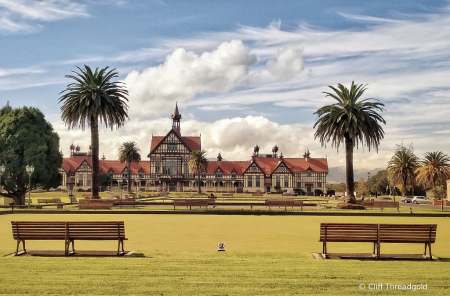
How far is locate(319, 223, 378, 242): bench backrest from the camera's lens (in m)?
13.1

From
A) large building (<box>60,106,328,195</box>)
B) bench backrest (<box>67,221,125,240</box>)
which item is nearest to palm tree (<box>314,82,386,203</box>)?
bench backrest (<box>67,221,125,240</box>)

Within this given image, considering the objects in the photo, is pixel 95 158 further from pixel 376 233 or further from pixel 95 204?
pixel 376 233

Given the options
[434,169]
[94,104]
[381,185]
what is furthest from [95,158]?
[381,185]

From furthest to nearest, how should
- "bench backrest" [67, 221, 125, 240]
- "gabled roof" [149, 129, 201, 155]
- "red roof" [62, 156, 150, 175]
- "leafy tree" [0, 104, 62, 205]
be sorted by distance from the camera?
"red roof" [62, 156, 150, 175]
"gabled roof" [149, 129, 201, 155]
"leafy tree" [0, 104, 62, 205]
"bench backrest" [67, 221, 125, 240]

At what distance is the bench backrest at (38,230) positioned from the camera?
13398mm

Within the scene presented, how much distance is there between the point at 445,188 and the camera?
3076 inches

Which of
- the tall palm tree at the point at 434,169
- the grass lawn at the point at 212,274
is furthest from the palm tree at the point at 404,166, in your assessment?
the grass lawn at the point at 212,274

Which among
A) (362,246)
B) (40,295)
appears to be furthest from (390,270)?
(40,295)

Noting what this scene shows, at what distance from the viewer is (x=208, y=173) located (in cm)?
10750

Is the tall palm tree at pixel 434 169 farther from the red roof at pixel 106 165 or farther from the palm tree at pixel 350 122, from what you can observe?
the red roof at pixel 106 165

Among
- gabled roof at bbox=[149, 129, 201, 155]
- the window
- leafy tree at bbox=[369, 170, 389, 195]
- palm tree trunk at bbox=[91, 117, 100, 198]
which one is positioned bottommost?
leafy tree at bbox=[369, 170, 389, 195]

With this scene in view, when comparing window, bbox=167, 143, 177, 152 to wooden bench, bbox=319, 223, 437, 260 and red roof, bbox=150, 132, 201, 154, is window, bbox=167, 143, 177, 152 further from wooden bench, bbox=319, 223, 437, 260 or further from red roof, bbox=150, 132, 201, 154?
wooden bench, bbox=319, 223, 437, 260

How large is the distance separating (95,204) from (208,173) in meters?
67.5

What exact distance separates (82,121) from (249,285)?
42.7 meters
